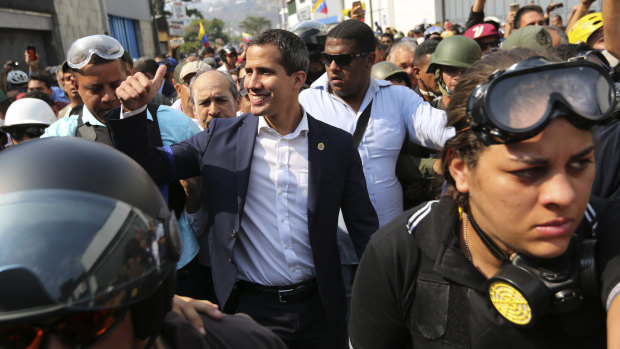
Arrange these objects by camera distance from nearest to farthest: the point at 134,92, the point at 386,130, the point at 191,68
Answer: the point at 134,92
the point at 386,130
the point at 191,68

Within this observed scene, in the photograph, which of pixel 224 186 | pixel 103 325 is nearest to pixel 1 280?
pixel 103 325

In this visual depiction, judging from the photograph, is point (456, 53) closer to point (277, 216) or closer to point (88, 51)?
point (277, 216)

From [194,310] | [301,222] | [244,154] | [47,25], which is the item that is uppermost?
[47,25]

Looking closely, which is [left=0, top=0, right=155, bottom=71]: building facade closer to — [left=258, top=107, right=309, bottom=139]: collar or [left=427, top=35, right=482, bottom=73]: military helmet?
[left=427, top=35, right=482, bottom=73]: military helmet

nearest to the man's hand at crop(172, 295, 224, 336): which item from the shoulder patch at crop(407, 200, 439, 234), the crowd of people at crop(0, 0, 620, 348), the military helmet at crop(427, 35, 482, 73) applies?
the crowd of people at crop(0, 0, 620, 348)

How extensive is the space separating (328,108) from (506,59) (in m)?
2.20

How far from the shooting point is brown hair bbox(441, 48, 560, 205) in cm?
155

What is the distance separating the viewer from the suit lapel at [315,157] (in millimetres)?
2814

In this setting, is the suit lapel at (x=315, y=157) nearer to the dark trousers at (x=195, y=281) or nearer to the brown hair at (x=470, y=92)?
the dark trousers at (x=195, y=281)

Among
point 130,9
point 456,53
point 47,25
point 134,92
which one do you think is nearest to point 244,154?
point 134,92

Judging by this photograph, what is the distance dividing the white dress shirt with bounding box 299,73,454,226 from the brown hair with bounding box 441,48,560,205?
69.1 inches

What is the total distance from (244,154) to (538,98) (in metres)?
1.75

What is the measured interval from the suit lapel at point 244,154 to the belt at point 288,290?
458 mm

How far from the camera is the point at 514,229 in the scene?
147 cm
